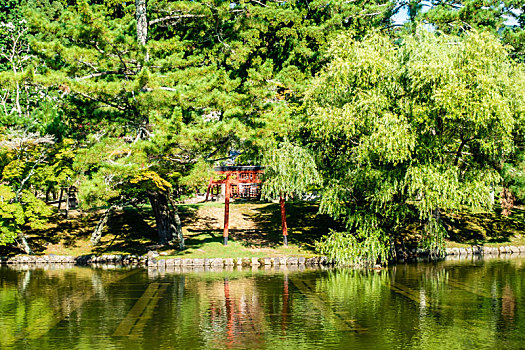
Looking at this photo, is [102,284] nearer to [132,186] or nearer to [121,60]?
[132,186]

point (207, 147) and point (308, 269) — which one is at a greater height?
point (207, 147)

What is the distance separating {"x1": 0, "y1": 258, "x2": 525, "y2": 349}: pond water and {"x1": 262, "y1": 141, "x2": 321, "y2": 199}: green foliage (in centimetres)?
435

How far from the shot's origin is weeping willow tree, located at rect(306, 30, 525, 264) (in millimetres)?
21641

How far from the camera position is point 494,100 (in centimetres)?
2141

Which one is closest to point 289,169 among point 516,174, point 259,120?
point 259,120

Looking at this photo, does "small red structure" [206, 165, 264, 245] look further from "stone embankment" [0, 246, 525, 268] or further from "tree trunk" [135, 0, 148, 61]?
"tree trunk" [135, 0, 148, 61]

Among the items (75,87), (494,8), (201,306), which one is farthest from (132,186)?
(494,8)

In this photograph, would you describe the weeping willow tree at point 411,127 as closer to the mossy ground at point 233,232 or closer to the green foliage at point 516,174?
the green foliage at point 516,174

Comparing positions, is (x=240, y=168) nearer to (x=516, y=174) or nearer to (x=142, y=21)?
(x=142, y=21)

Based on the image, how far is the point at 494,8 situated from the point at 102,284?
1144 inches

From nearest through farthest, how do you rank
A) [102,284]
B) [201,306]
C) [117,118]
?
[201,306]
[102,284]
[117,118]

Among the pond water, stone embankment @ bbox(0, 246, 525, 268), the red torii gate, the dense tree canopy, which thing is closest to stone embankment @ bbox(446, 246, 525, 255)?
stone embankment @ bbox(0, 246, 525, 268)

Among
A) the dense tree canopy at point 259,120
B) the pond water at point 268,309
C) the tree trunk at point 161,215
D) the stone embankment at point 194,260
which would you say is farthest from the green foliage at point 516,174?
the tree trunk at point 161,215

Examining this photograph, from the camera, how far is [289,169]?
25734 millimetres
